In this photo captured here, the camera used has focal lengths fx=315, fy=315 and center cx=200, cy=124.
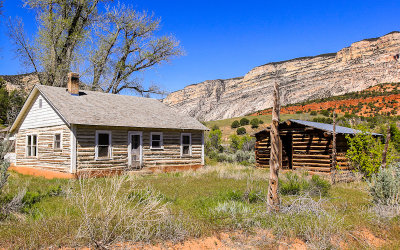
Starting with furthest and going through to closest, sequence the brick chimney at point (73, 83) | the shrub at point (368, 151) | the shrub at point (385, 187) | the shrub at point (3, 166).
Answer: the brick chimney at point (73, 83), the shrub at point (368, 151), the shrub at point (385, 187), the shrub at point (3, 166)

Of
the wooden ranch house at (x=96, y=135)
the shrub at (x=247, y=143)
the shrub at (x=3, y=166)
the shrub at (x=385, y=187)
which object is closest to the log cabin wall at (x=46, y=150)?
the wooden ranch house at (x=96, y=135)

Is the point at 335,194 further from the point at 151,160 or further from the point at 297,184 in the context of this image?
the point at 151,160

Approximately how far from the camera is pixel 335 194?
11227 mm

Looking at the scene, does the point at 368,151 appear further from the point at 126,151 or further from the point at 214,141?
the point at 214,141

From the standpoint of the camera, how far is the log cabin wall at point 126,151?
1617cm

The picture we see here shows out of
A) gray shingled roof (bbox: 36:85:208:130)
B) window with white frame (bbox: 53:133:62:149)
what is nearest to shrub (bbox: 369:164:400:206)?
gray shingled roof (bbox: 36:85:208:130)

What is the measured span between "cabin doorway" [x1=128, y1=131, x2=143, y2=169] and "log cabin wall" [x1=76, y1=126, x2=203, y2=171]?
0.71ft

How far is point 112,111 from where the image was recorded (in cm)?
1869

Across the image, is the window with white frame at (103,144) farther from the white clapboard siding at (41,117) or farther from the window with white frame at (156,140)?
the window with white frame at (156,140)

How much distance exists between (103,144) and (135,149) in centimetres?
201

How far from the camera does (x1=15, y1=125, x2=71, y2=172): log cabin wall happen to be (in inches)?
640

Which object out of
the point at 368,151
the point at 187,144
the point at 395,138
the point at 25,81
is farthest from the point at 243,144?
the point at 25,81

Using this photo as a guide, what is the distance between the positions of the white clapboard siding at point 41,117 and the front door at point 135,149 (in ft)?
12.6

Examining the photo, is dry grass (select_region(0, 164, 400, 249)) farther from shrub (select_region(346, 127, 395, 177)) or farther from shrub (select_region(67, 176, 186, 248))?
shrub (select_region(346, 127, 395, 177))
